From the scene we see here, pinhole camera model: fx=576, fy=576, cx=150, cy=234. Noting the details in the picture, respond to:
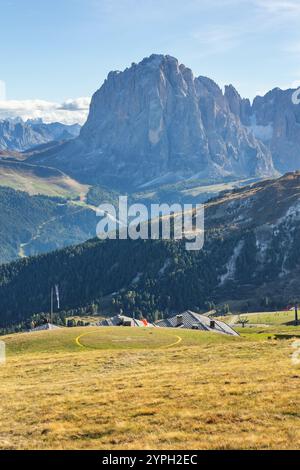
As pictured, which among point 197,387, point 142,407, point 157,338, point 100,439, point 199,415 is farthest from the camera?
point 157,338

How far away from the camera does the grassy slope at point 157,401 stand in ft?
104

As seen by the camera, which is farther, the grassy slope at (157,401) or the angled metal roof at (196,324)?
the angled metal roof at (196,324)

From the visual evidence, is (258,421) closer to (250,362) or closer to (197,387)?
(197,387)

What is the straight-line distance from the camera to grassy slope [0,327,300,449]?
31.7 m

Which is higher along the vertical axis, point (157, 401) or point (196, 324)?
point (157, 401)

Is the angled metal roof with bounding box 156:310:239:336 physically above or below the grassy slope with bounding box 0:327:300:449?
below

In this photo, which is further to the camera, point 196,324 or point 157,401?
point 196,324

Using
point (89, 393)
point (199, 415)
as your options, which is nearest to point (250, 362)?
point (89, 393)

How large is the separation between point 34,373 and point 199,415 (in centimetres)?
3038

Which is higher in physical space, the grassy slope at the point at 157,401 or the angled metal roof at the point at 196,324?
the grassy slope at the point at 157,401

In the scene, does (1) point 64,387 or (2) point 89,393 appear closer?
(2) point 89,393

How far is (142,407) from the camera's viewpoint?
38.2 m

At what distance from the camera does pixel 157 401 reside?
130ft
